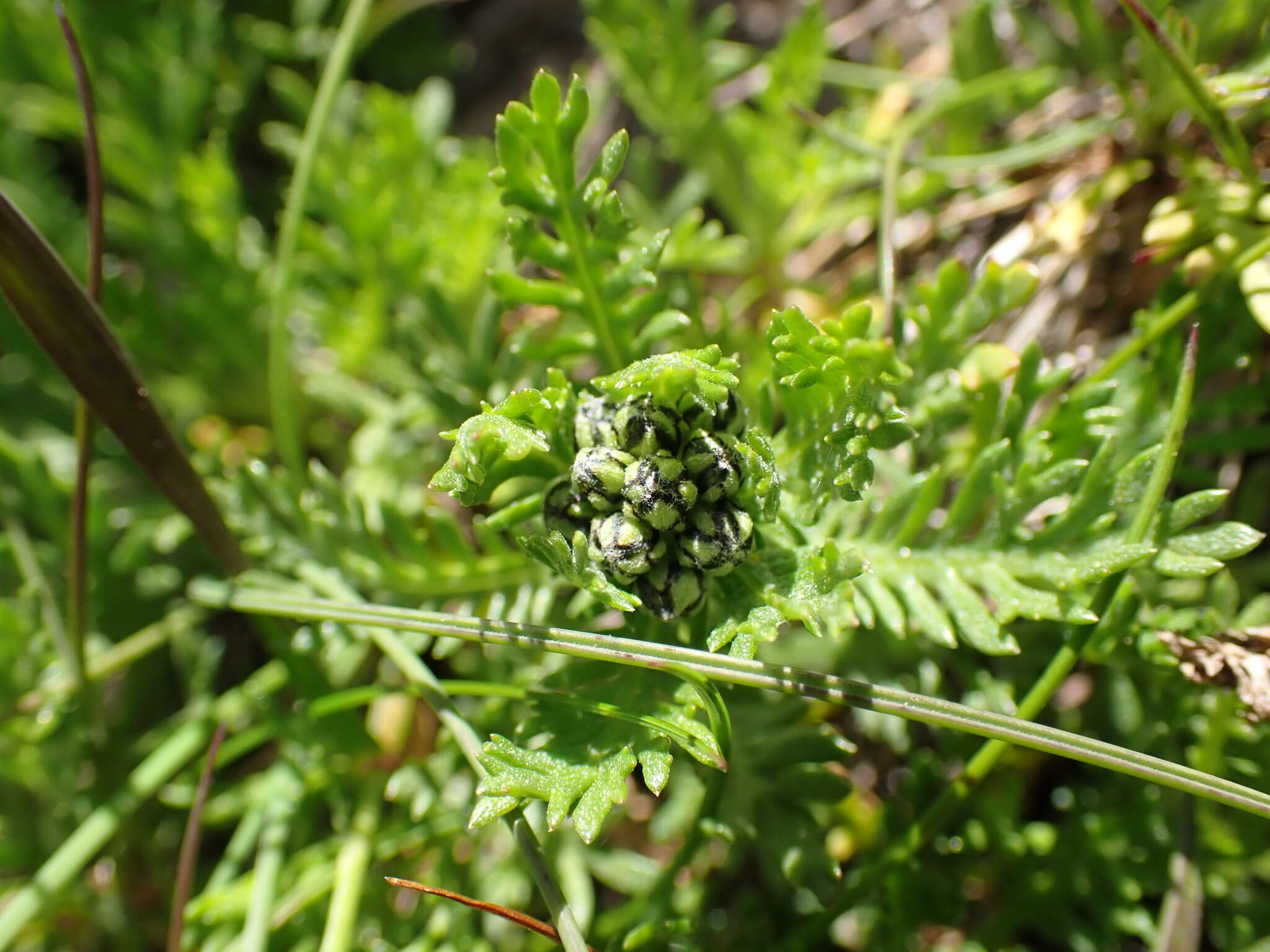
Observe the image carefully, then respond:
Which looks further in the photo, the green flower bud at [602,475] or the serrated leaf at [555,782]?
the green flower bud at [602,475]

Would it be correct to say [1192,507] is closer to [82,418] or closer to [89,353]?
[89,353]

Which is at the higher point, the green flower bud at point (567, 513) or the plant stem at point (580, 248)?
the plant stem at point (580, 248)

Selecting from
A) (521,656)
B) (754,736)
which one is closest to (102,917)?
(521,656)

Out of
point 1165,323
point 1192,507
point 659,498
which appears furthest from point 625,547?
point 1165,323

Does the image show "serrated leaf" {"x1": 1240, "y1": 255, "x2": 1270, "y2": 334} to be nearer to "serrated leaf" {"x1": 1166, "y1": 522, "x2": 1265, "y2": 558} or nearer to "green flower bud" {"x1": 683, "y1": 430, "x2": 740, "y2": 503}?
"serrated leaf" {"x1": 1166, "y1": 522, "x2": 1265, "y2": 558}

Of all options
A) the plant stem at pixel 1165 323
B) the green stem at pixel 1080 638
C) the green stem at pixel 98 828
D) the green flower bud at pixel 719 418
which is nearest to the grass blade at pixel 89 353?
the green stem at pixel 98 828

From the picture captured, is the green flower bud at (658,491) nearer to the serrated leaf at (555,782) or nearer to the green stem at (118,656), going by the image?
the serrated leaf at (555,782)
